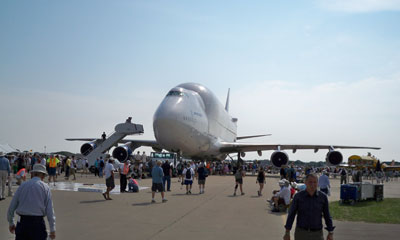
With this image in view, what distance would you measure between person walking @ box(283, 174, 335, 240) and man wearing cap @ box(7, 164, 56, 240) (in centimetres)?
305

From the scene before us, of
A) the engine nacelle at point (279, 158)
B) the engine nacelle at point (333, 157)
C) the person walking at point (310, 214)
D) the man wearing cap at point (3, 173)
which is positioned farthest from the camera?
the engine nacelle at point (333, 157)

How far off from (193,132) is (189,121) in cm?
124

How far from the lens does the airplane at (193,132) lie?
2847cm

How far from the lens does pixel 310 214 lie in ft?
16.3

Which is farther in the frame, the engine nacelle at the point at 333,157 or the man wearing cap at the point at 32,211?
the engine nacelle at the point at 333,157

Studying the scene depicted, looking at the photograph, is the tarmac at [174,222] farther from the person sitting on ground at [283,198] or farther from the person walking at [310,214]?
the person walking at [310,214]

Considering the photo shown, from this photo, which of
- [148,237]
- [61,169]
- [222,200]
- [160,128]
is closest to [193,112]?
[160,128]

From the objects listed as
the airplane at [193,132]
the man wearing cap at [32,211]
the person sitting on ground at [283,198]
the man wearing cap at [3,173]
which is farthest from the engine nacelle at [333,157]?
the man wearing cap at [32,211]

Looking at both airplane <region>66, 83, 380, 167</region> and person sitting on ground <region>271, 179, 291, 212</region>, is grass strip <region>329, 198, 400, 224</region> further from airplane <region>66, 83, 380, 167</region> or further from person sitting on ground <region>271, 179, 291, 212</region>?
airplane <region>66, 83, 380, 167</region>

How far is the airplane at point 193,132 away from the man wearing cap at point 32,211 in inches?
892

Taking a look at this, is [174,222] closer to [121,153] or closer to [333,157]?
[121,153]

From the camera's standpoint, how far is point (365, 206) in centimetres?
1341

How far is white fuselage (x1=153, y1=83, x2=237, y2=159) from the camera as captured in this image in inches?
1112

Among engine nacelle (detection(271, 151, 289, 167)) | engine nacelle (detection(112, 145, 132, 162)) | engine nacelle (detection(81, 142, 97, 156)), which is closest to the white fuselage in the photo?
engine nacelle (detection(112, 145, 132, 162))
